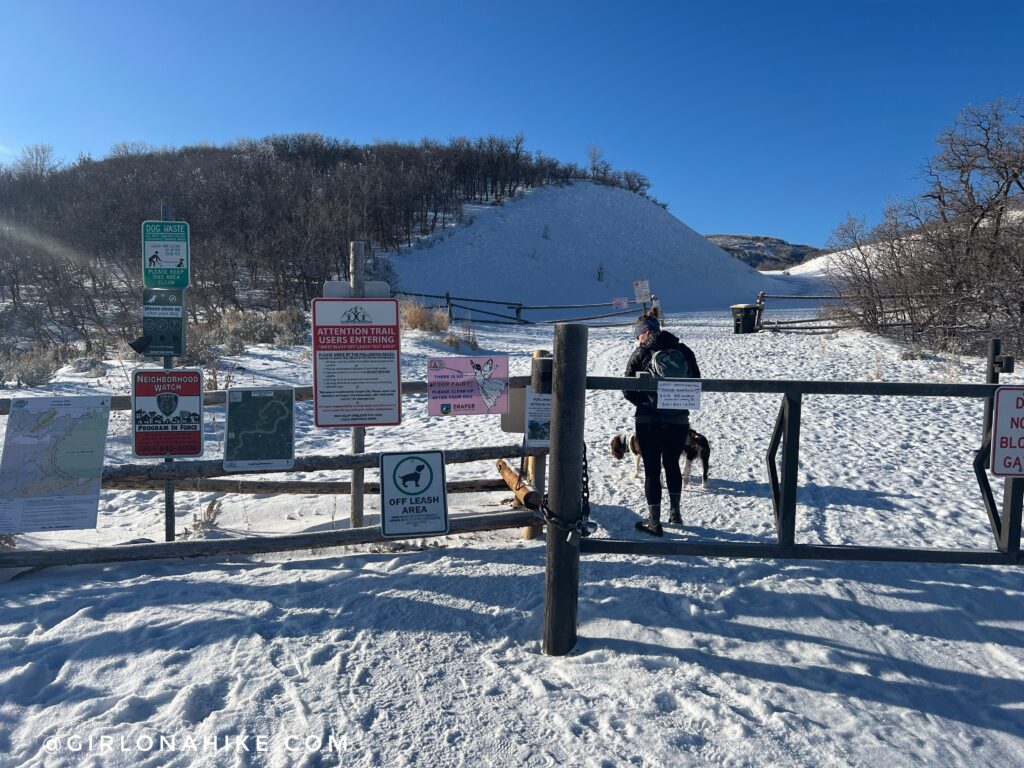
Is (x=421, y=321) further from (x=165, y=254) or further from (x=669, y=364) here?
(x=669, y=364)

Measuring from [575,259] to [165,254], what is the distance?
39492 millimetres

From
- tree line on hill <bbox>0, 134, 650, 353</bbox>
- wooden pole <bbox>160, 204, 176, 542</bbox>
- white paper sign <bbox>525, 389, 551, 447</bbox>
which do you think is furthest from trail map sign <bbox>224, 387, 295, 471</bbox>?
tree line on hill <bbox>0, 134, 650, 353</bbox>

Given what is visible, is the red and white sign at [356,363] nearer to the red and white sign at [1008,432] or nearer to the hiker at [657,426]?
the hiker at [657,426]

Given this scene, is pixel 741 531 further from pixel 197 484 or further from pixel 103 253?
pixel 103 253

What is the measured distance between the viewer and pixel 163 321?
163 inches

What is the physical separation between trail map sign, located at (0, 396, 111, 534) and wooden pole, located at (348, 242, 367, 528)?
1597 mm

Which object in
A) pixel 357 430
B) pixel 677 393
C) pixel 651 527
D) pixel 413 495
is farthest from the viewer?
pixel 651 527

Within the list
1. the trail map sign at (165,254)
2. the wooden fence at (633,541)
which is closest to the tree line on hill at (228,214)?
the trail map sign at (165,254)

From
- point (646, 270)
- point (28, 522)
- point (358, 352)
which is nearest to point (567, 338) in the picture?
point (358, 352)

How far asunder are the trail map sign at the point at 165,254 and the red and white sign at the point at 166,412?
1.94 feet

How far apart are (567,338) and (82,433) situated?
10.8ft

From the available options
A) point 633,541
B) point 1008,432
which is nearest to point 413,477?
point 633,541

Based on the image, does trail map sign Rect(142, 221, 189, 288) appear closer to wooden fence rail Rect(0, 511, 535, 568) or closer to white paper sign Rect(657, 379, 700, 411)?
wooden fence rail Rect(0, 511, 535, 568)

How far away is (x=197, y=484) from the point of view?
5328 mm
